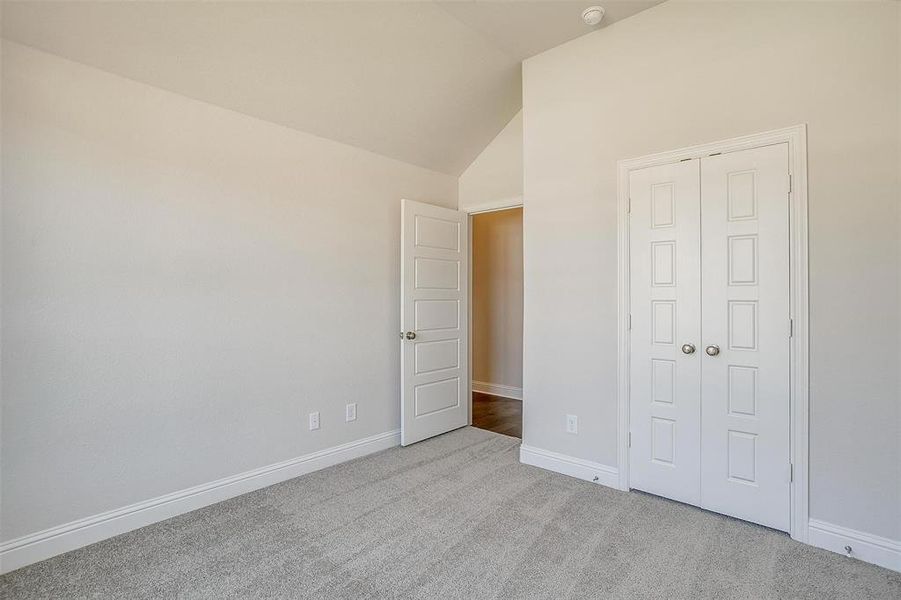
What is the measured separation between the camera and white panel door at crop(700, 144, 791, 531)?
2.23 metres

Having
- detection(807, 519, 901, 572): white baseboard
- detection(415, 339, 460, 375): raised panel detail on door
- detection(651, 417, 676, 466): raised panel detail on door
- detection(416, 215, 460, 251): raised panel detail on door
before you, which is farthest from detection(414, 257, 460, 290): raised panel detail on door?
detection(807, 519, 901, 572): white baseboard

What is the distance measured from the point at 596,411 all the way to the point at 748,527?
0.95 m

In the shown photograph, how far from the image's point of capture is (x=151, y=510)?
92.5 inches

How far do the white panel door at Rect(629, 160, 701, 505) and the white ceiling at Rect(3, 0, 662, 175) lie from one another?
119cm

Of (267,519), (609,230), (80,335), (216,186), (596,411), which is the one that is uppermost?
(216,186)

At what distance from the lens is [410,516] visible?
242 cm

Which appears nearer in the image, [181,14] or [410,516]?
[181,14]

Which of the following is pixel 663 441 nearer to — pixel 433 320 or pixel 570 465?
pixel 570 465

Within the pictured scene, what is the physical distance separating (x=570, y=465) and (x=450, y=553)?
1.22 m

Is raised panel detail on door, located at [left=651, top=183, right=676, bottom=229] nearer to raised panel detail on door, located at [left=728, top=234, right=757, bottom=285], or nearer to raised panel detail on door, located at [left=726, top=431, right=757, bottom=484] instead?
raised panel detail on door, located at [left=728, top=234, right=757, bottom=285]

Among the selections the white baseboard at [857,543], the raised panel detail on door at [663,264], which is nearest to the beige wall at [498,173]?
the raised panel detail on door at [663,264]

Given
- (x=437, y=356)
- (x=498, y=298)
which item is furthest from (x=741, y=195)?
(x=498, y=298)

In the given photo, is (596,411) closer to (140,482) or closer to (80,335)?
(140,482)

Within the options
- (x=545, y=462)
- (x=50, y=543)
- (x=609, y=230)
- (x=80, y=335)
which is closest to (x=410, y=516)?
(x=545, y=462)
